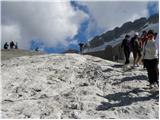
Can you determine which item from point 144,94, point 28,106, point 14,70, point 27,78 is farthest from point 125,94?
point 14,70

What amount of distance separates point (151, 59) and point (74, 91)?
A: 2.96 meters

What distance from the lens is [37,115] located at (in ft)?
46.5

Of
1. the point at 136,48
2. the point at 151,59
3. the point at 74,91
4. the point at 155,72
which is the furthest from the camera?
the point at 136,48

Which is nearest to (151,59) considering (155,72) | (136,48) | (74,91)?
(155,72)

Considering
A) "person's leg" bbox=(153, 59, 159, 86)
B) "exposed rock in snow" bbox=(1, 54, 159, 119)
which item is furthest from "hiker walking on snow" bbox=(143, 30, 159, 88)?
"exposed rock in snow" bbox=(1, 54, 159, 119)

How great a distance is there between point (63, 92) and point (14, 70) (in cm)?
457

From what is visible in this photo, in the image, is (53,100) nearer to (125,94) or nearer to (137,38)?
(125,94)

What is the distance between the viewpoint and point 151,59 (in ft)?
52.5

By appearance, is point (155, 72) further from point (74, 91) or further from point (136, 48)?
point (136, 48)

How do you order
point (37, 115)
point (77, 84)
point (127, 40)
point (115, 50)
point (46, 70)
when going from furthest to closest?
point (115, 50), point (127, 40), point (46, 70), point (77, 84), point (37, 115)

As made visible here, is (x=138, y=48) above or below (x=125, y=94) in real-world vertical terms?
above

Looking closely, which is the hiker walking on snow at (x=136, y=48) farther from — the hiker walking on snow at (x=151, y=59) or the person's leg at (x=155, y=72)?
the person's leg at (x=155, y=72)

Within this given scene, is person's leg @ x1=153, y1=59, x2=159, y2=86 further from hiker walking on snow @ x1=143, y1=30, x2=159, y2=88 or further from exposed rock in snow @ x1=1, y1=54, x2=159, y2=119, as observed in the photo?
exposed rock in snow @ x1=1, y1=54, x2=159, y2=119

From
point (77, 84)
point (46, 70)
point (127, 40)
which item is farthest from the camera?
point (127, 40)
